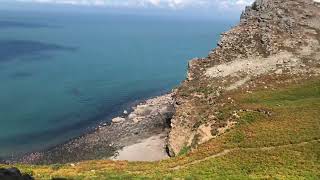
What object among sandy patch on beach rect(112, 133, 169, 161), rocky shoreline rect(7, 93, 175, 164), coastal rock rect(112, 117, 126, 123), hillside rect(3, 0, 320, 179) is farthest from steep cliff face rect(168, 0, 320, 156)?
coastal rock rect(112, 117, 126, 123)

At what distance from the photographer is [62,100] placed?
142000 millimetres

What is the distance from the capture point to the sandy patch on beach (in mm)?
81125

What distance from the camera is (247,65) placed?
8300cm

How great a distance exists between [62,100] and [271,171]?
104113 mm

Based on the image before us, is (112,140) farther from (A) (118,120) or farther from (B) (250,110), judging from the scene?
(B) (250,110)

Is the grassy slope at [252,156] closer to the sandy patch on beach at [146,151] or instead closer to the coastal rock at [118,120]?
the sandy patch on beach at [146,151]

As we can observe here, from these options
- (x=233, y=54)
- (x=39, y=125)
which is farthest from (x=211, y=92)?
(x=39, y=125)

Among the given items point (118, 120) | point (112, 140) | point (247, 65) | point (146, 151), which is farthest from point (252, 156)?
point (118, 120)

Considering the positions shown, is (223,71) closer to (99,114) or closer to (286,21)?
(286,21)

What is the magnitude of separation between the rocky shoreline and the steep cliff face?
8.08 meters

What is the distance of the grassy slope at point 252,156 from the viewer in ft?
151

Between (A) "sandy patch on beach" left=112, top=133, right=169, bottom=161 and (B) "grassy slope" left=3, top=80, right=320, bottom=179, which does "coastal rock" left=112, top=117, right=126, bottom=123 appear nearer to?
(A) "sandy patch on beach" left=112, top=133, right=169, bottom=161

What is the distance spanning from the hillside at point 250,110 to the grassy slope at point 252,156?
0.32ft

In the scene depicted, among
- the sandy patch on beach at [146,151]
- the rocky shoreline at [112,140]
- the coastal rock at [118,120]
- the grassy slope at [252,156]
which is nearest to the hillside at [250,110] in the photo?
the grassy slope at [252,156]
